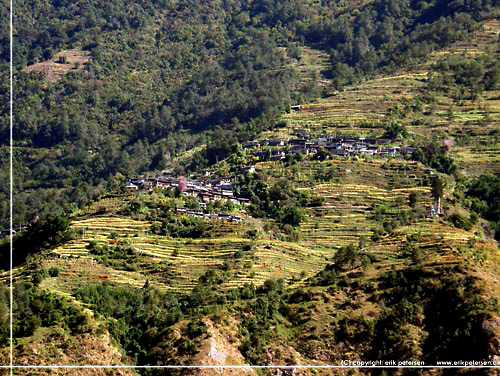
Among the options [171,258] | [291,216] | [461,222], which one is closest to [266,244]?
[171,258]

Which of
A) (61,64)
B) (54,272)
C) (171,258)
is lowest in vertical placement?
(61,64)

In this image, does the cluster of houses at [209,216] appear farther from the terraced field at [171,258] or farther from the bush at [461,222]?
the bush at [461,222]

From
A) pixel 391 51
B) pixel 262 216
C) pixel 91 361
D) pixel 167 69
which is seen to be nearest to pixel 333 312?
pixel 91 361

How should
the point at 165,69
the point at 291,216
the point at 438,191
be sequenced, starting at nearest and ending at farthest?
the point at 438,191 < the point at 291,216 < the point at 165,69

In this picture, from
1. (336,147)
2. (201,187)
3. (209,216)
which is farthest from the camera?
(336,147)

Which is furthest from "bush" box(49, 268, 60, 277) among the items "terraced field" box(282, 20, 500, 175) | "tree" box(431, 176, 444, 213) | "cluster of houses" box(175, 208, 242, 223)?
"terraced field" box(282, 20, 500, 175)

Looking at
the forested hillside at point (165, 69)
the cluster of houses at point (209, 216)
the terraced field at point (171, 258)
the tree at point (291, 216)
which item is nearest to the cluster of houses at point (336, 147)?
the forested hillside at point (165, 69)

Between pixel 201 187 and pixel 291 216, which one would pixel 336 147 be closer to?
pixel 201 187
